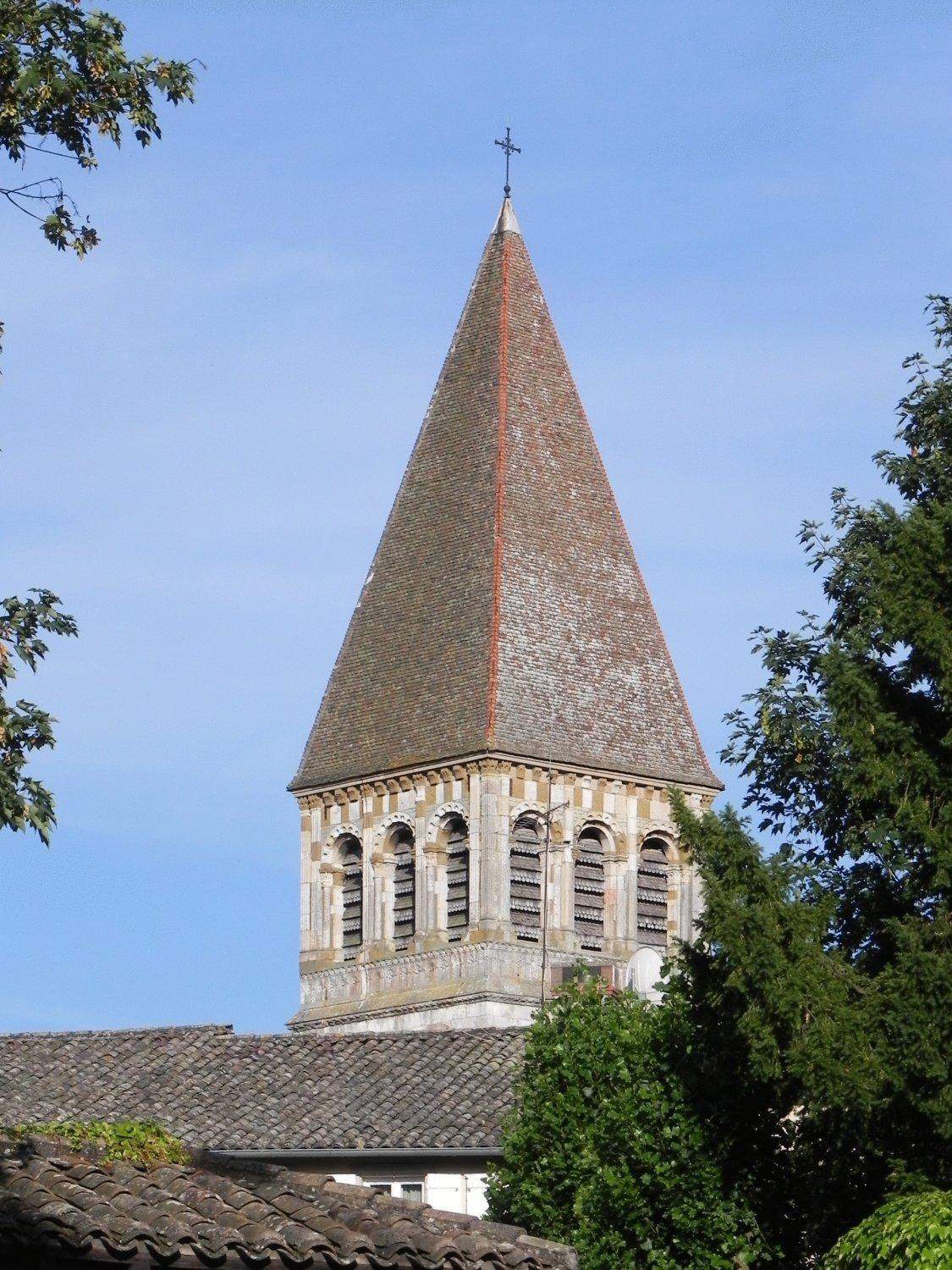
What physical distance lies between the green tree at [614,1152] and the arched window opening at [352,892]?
30.3 m

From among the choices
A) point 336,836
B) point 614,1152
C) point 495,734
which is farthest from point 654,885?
point 614,1152

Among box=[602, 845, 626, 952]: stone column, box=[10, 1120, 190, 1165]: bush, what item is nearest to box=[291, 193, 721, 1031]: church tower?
box=[602, 845, 626, 952]: stone column

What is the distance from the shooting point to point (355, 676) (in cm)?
6275

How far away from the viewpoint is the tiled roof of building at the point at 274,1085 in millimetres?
40531

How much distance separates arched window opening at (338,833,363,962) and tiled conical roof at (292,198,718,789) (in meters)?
1.57

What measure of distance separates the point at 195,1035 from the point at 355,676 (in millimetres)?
17368

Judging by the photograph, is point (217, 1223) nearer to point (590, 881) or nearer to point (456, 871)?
point (456, 871)

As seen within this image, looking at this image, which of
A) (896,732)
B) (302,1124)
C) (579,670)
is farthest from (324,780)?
(896,732)

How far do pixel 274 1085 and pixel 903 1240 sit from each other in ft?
77.9

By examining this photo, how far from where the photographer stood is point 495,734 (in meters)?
59.5

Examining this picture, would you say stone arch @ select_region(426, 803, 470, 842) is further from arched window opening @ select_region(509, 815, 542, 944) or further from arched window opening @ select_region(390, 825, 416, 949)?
arched window opening @ select_region(509, 815, 542, 944)

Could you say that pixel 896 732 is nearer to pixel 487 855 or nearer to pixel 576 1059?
pixel 576 1059

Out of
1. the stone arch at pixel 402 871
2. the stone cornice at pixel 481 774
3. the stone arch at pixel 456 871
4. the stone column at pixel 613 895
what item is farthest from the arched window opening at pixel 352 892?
the stone column at pixel 613 895

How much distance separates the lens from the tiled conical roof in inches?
2383
